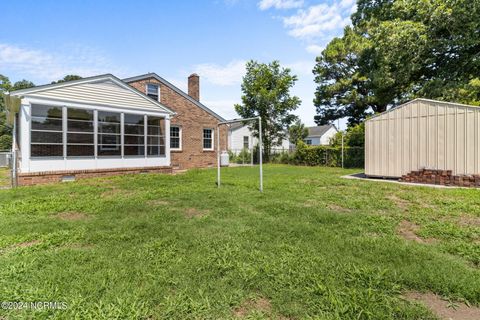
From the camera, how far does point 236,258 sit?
120 inches

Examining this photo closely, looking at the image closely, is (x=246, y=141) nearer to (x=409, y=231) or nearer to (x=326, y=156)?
(x=326, y=156)

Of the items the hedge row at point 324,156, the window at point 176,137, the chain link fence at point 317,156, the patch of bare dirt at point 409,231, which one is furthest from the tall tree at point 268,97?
the patch of bare dirt at point 409,231

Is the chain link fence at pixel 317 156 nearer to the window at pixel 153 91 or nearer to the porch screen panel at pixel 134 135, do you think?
the window at pixel 153 91

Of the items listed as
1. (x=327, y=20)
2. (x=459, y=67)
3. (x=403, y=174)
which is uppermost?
(x=327, y=20)

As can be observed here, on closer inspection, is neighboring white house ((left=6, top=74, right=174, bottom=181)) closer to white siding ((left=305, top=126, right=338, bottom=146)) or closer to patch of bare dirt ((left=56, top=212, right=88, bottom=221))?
patch of bare dirt ((left=56, top=212, right=88, bottom=221))

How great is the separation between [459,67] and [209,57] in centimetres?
1338

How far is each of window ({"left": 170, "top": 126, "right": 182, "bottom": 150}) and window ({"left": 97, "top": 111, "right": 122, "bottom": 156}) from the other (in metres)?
4.15

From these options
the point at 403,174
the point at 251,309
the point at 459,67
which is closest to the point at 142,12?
the point at 251,309

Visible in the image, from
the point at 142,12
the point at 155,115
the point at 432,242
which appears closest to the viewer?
the point at 432,242

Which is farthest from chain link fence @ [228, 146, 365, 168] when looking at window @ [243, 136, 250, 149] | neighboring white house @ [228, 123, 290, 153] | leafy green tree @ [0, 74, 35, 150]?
leafy green tree @ [0, 74, 35, 150]

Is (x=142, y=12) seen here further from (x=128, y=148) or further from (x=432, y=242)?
(x=432, y=242)

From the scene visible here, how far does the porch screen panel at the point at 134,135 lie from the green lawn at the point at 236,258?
620cm

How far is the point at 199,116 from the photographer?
1675 cm

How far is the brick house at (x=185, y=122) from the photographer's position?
15.2 m
